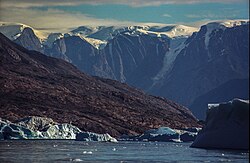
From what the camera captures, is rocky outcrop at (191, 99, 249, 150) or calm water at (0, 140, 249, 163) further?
rocky outcrop at (191, 99, 249, 150)

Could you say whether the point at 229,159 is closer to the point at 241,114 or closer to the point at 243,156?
the point at 243,156

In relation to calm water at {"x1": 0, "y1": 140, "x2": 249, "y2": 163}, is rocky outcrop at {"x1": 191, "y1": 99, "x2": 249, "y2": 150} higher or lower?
higher

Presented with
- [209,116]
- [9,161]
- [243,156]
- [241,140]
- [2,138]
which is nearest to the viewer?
[9,161]

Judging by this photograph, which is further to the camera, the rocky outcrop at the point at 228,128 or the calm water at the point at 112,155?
the rocky outcrop at the point at 228,128

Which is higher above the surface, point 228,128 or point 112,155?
point 228,128

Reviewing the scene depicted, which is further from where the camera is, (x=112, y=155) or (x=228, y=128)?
(x=228, y=128)

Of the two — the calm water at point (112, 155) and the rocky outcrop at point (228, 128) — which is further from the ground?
the rocky outcrop at point (228, 128)

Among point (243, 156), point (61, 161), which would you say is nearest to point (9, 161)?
point (61, 161)

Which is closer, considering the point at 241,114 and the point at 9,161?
the point at 9,161
